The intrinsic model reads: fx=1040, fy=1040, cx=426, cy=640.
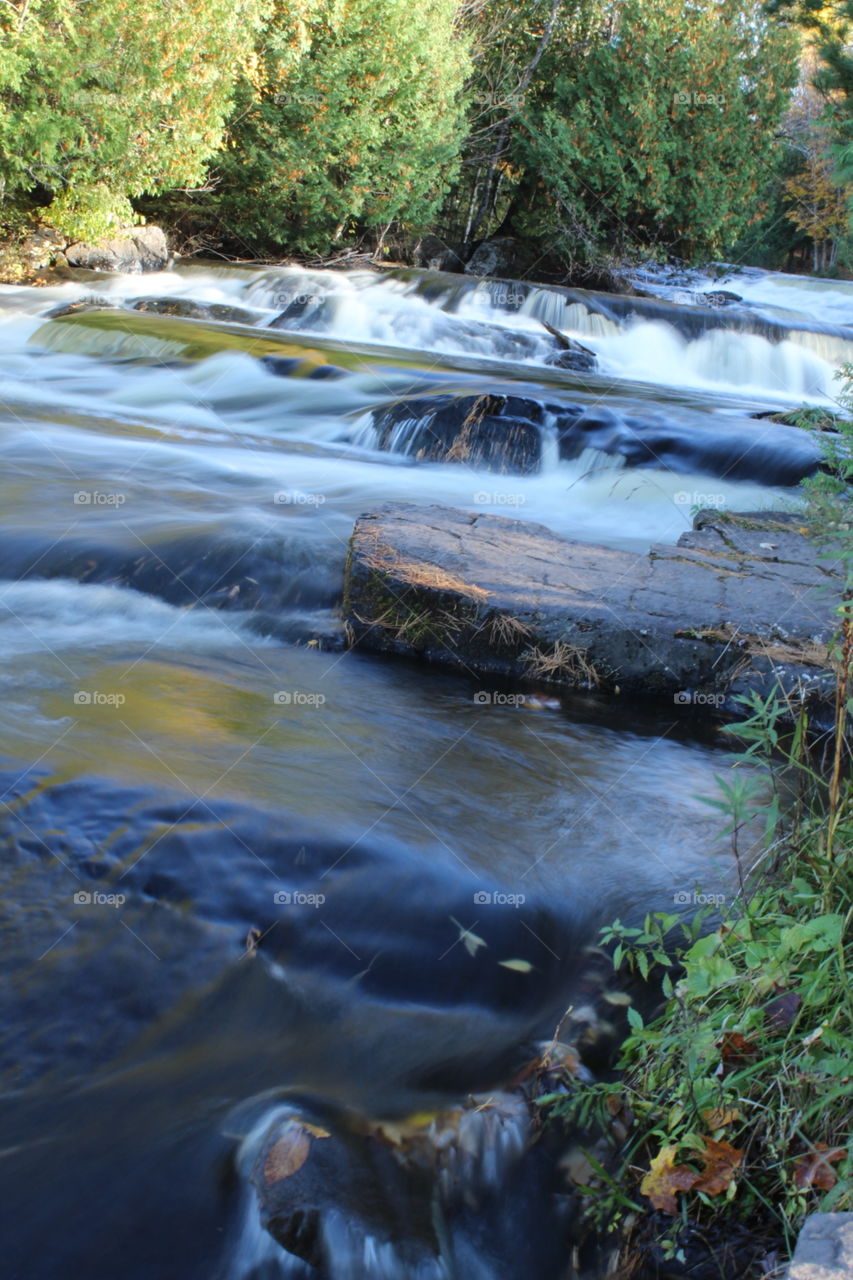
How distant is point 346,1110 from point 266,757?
151 centimetres

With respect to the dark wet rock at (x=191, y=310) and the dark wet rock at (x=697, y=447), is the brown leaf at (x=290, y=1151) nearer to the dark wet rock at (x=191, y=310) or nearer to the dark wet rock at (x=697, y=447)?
the dark wet rock at (x=697, y=447)

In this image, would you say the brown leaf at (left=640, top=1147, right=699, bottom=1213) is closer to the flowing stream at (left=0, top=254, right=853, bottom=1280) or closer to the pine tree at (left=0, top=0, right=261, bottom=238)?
the flowing stream at (left=0, top=254, right=853, bottom=1280)

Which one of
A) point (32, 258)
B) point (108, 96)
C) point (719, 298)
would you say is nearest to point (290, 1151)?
point (108, 96)

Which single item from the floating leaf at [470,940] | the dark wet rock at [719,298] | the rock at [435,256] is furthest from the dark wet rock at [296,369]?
the rock at [435,256]

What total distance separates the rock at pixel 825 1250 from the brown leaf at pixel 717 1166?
0.32 metres

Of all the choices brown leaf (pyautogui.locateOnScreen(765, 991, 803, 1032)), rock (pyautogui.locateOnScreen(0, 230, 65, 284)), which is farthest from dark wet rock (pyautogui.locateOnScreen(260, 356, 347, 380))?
brown leaf (pyautogui.locateOnScreen(765, 991, 803, 1032))

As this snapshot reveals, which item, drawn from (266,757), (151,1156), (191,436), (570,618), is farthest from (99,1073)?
(191,436)

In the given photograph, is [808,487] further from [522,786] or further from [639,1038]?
[522,786]

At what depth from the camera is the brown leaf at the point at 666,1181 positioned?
185 cm

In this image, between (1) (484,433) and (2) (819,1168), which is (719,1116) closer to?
(2) (819,1168)

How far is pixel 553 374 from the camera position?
11.2 metres

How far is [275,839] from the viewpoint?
3029 millimetres

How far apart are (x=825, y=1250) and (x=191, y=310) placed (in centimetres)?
1236

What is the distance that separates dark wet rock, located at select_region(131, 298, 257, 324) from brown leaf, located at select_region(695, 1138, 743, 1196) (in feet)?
38.0
